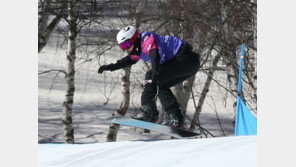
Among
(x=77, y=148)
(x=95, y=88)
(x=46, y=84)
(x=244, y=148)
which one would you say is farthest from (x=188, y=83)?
(x=46, y=84)

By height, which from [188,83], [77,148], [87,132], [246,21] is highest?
[246,21]

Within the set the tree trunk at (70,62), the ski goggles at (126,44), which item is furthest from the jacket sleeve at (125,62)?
the tree trunk at (70,62)

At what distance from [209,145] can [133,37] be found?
167 centimetres

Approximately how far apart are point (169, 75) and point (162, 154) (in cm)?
100

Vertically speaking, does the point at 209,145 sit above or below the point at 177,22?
below

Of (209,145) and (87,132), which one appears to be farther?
(87,132)

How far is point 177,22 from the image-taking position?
41.5ft

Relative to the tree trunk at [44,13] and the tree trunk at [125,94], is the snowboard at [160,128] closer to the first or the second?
the tree trunk at [125,94]

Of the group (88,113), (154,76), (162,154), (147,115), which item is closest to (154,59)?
(154,76)

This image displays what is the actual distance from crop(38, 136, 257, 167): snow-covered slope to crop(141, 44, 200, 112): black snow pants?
0.57 metres

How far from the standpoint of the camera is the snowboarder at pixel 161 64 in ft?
18.5

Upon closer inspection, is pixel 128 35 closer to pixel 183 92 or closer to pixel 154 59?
pixel 154 59

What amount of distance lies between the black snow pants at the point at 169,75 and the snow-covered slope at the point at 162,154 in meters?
0.57

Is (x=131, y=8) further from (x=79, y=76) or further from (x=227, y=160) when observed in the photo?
(x=79, y=76)
